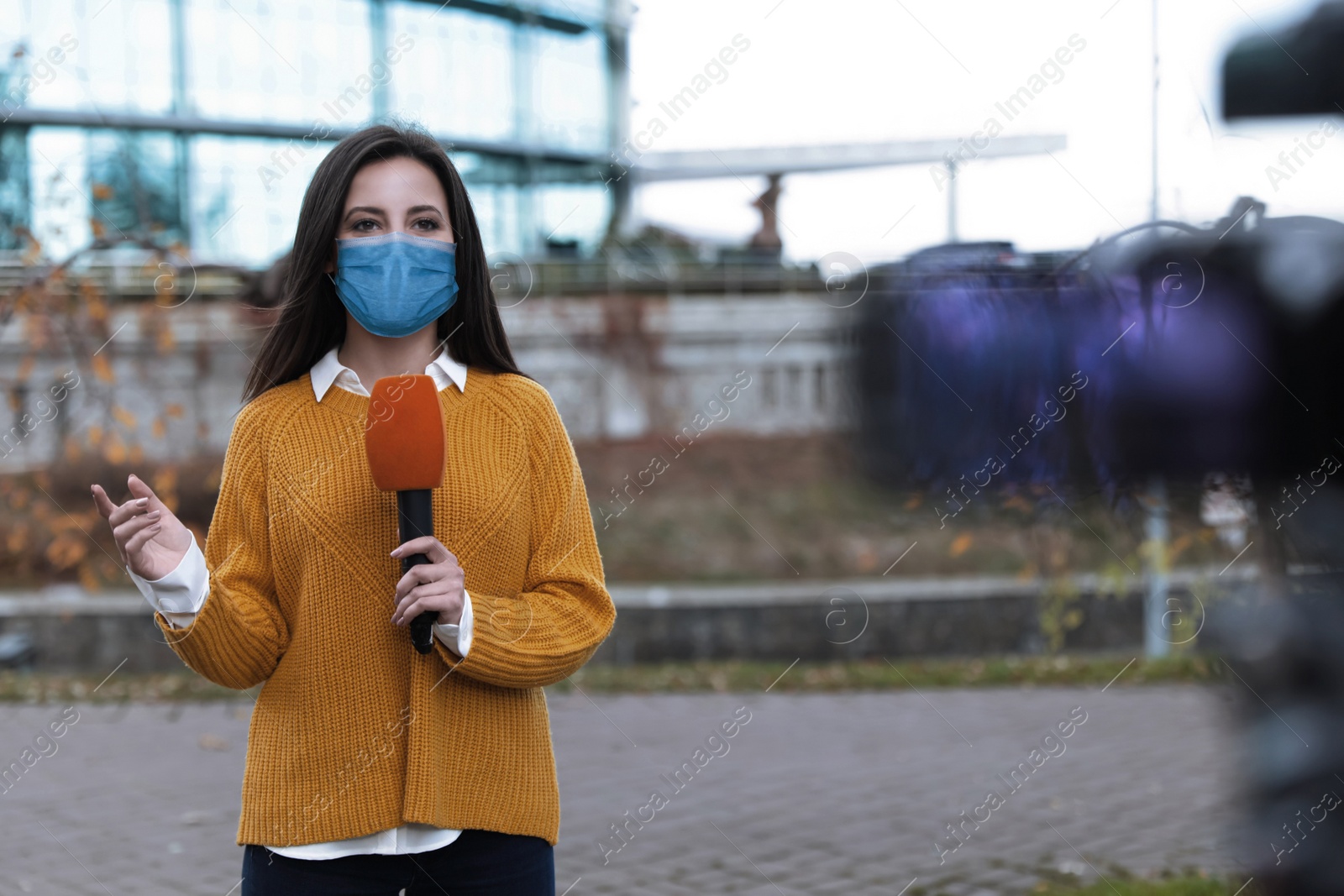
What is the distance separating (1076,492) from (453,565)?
1004 millimetres

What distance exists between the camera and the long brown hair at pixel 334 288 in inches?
85.3

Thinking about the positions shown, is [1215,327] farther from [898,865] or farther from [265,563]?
[898,865]

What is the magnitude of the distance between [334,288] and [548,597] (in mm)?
648

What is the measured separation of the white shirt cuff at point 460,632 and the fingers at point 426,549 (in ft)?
0.29

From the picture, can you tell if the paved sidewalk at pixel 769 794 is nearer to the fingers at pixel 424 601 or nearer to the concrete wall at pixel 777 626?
the concrete wall at pixel 777 626

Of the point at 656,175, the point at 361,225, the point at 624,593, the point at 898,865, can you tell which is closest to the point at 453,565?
the point at 361,225

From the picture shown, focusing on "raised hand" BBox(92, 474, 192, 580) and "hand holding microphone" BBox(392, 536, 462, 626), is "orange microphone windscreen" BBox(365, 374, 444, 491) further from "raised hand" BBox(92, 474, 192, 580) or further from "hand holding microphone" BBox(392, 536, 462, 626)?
"raised hand" BBox(92, 474, 192, 580)

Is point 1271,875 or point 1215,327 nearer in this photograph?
point 1215,327

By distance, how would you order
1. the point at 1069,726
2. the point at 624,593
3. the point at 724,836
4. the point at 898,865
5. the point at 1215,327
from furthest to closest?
1. the point at 624,593
2. the point at 1069,726
3. the point at 724,836
4. the point at 898,865
5. the point at 1215,327

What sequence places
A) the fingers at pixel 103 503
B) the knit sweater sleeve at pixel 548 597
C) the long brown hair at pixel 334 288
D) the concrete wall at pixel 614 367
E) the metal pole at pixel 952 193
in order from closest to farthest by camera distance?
1. the fingers at pixel 103 503
2. the knit sweater sleeve at pixel 548 597
3. the long brown hair at pixel 334 288
4. the metal pole at pixel 952 193
5. the concrete wall at pixel 614 367

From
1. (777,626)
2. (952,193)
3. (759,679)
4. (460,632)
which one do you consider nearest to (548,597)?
(460,632)

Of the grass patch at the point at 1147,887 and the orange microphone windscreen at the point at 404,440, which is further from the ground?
the orange microphone windscreen at the point at 404,440

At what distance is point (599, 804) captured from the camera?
6523 mm

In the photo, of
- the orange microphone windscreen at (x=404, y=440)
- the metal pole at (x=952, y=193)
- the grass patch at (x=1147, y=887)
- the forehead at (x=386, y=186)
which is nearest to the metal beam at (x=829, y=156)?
the metal pole at (x=952, y=193)
